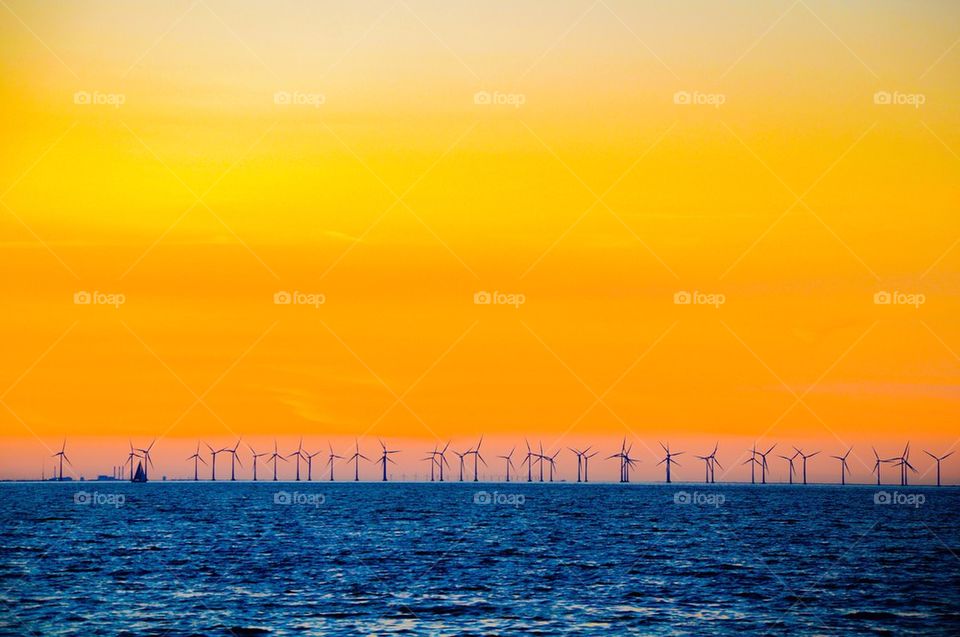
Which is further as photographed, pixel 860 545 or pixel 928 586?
pixel 860 545

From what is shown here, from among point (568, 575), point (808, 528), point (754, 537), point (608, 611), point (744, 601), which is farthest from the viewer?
point (808, 528)

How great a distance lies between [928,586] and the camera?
6128 centimetres

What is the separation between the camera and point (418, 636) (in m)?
44.6

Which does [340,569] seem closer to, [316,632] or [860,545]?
[316,632]

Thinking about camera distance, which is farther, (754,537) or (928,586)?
(754,537)

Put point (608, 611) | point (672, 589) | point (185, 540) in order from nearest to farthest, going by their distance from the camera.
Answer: point (608, 611) → point (672, 589) → point (185, 540)

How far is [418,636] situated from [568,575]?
73.0ft

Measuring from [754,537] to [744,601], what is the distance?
1915 inches

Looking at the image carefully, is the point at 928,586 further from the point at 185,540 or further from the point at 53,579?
the point at 185,540

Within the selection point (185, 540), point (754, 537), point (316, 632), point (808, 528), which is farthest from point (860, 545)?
point (316, 632)

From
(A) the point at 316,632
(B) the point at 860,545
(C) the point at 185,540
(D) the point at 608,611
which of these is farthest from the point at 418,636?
(B) the point at 860,545

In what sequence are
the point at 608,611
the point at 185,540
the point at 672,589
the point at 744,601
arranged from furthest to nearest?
1. the point at 185,540
2. the point at 672,589
3. the point at 744,601
4. the point at 608,611

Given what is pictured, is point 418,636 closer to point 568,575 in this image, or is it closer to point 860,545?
point 568,575

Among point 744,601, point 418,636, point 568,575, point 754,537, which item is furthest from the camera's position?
point 754,537
